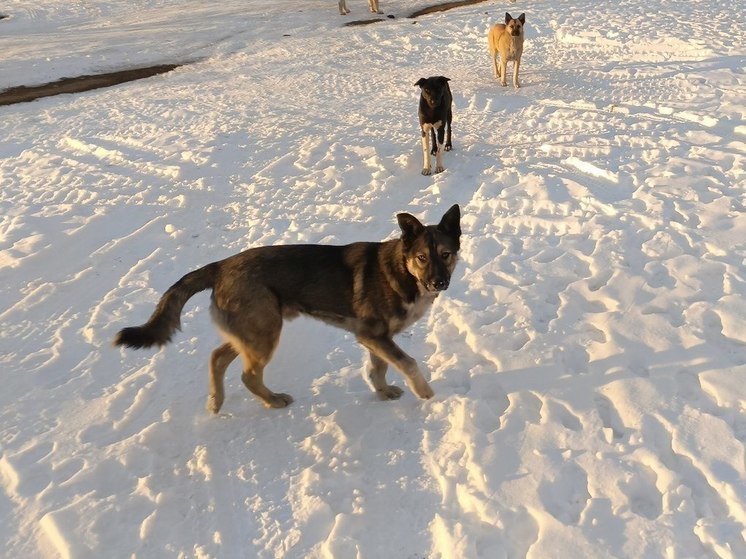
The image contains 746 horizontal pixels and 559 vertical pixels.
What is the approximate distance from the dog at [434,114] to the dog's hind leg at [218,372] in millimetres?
5754

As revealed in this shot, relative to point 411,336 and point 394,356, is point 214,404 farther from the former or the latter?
point 411,336

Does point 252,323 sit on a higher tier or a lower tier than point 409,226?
lower

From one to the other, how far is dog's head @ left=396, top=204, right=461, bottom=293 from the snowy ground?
1.16m

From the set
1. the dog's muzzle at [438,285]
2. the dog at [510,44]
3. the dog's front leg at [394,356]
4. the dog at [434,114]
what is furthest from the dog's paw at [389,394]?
the dog at [510,44]

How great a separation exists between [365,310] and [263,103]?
34.9 feet

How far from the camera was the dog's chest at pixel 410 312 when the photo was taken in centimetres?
474

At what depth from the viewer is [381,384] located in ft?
16.7

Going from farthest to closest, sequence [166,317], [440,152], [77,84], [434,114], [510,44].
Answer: [77,84]
[510,44]
[440,152]
[434,114]
[166,317]

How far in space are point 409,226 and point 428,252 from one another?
279 mm

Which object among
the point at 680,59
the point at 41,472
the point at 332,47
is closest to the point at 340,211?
the point at 41,472

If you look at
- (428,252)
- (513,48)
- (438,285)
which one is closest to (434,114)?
(513,48)

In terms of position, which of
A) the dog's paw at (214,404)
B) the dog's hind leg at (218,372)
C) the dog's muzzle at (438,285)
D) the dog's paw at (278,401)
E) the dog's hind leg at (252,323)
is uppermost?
the dog's muzzle at (438,285)

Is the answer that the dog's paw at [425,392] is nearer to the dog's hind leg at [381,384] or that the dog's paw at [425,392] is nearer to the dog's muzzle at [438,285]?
the dog's hind leg at [381,384]

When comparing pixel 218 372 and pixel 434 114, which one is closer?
pixel 218 372
